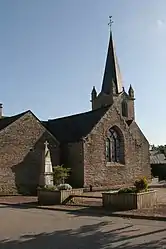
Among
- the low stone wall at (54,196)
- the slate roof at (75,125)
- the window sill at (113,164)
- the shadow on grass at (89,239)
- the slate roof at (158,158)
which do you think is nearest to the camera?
the shadow on grass at (89,239)

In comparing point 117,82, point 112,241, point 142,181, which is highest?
point 117,82

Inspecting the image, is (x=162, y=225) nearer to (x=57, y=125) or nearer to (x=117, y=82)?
(x=57, y=125)

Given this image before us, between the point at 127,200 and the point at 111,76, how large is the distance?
39.5 metres

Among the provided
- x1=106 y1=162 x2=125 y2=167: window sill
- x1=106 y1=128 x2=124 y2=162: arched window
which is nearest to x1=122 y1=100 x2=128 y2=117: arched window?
x1=106 y1=128 x2=124 y2=162: arched window

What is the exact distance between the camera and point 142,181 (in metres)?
16.9

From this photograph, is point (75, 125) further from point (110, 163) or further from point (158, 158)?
point (158, 158)

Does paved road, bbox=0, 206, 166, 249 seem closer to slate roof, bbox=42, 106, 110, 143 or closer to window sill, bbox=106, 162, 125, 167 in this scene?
slate roof, bbox=42, 106, 110, 143

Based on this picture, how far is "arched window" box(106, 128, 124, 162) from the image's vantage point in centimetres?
3484

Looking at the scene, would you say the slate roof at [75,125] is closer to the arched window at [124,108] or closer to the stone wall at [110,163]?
the stone wall at [110,163]

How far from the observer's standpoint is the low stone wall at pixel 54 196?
19.1 meters

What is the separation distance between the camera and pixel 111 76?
53875 millimetres

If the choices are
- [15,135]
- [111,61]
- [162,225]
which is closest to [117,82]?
[111,61]

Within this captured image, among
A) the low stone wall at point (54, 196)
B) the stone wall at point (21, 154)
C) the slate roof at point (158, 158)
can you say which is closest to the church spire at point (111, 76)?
the slate roof at point (158, 158)

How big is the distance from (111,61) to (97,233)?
46.7 m
